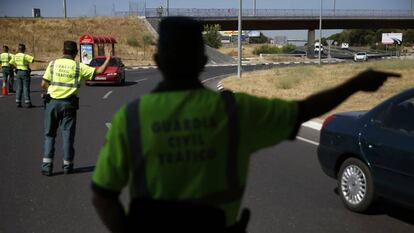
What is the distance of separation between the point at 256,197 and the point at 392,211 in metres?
1.50

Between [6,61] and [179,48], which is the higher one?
[179,48]

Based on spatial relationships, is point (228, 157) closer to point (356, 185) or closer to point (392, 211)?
point (356, 185)

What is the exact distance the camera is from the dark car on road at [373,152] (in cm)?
534

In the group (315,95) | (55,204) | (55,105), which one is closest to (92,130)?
(55,105)

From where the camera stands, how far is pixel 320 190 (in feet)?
23.0

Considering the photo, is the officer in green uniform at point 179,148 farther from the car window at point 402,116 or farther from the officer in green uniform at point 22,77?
the officer in green uniform at point 22,77

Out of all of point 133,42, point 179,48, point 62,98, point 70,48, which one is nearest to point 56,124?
point 62,98

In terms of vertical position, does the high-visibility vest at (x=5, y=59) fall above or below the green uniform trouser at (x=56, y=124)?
above

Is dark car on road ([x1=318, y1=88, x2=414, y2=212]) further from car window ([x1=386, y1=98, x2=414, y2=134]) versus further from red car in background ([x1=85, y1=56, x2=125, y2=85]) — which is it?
red car in background ([x1=85, y1=56, x2=125, y2=85])

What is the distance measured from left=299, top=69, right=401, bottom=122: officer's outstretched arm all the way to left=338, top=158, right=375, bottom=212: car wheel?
3716mm

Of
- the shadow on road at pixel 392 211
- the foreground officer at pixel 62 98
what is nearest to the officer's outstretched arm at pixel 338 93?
the shadow on road at pixel 392 211

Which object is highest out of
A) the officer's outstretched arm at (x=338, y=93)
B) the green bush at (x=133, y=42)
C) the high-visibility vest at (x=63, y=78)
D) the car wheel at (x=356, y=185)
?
the officer's outstretched arm at (x=338, y=93)

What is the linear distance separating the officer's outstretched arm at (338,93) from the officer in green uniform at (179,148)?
164 mm

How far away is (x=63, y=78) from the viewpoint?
25.3ft
